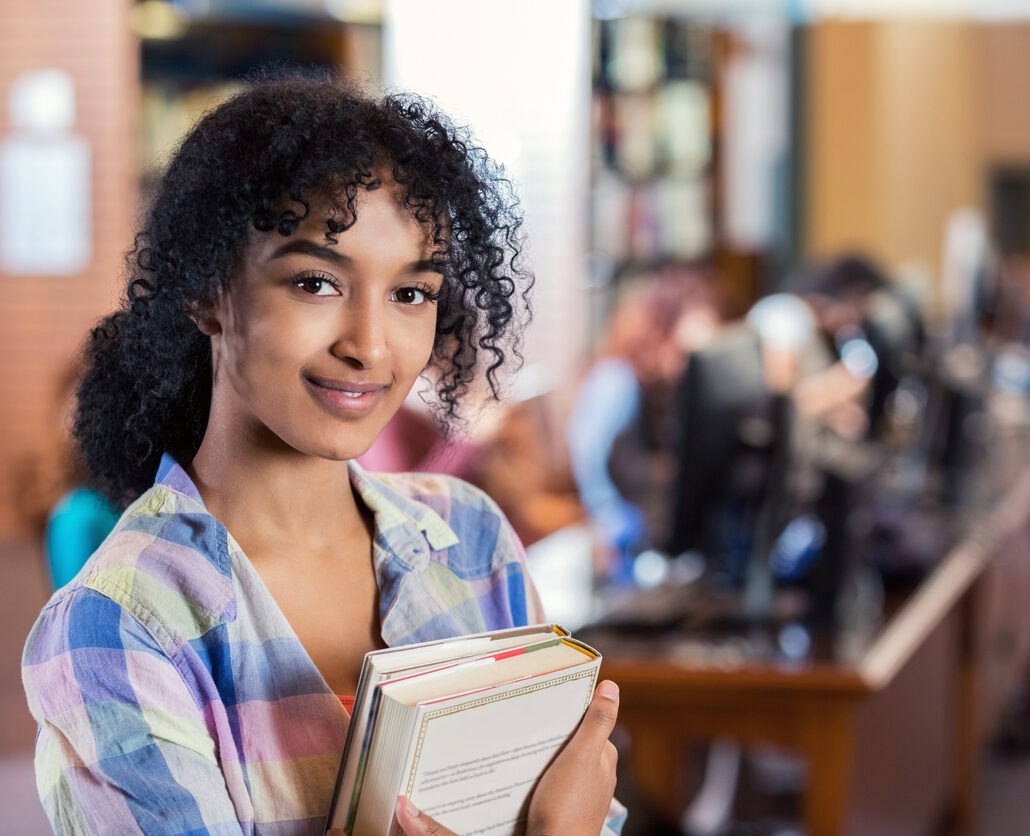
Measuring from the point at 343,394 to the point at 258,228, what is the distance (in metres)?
0.12

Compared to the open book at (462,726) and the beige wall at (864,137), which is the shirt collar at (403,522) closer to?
the open book at (462,726)

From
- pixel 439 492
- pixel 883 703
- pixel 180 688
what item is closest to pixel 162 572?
pixel 180 688

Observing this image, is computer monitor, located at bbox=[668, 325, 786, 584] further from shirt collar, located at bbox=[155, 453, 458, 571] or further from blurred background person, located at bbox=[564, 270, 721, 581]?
blurred background person, located at bbox=[564, 270, 721, 581]

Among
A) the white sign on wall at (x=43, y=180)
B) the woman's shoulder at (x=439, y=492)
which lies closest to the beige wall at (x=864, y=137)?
the white sign on wall at (x=43, y=180)

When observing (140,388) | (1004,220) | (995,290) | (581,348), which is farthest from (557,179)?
(1004,220)

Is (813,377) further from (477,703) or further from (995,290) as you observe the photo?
(477,703)

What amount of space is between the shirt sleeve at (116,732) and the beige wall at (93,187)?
17.7 feet

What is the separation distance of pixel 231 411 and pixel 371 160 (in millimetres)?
194

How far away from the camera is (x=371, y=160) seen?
823 millimetres

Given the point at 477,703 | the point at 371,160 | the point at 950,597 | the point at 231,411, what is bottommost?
the point at 950,597

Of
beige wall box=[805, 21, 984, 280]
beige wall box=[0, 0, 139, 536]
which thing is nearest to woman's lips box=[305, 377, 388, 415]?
beige wall box=[0, 0, 139, 536]

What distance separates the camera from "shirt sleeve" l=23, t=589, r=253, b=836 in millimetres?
745

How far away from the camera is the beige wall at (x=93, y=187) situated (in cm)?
591

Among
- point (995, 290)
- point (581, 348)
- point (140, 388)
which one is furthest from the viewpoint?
point (581, 348)
